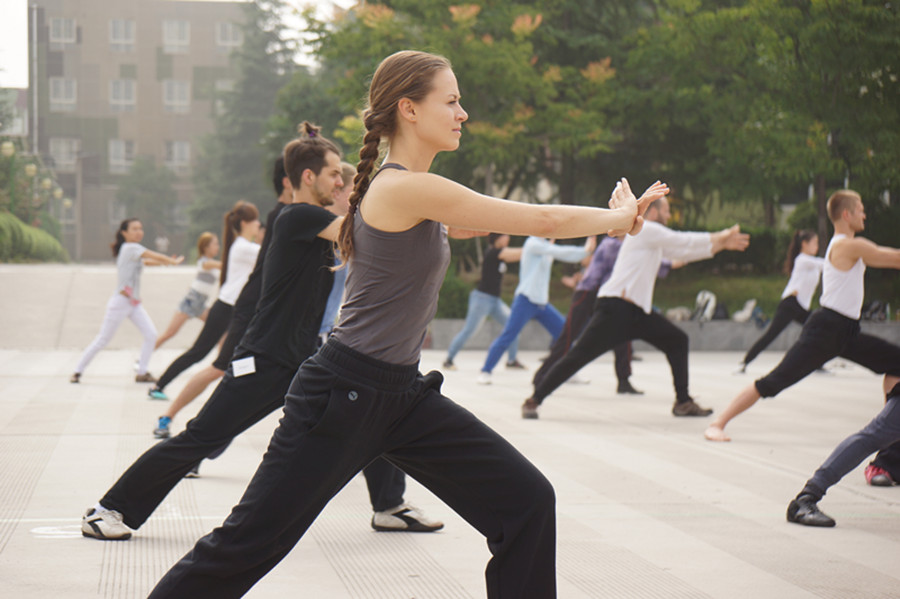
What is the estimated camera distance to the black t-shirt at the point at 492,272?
Answer: 14008 mm

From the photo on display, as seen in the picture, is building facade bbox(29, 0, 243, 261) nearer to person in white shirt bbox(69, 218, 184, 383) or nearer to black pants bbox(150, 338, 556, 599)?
person in white shirt bbox(69, 218, 184, 383)

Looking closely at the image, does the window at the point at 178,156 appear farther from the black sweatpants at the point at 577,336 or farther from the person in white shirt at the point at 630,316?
the person in white shirt at the point at 630,316

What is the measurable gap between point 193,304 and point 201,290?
0.28 metres

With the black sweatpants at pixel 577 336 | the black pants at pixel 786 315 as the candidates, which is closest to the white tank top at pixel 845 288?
the black sweatpants at pixel 577 336

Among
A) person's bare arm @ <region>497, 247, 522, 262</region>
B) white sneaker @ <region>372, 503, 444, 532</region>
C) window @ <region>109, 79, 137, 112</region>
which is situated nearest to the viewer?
white sneaker @ <region>372, 503, 444, 532</region>

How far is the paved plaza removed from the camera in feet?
15.0

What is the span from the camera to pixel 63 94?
68562mm

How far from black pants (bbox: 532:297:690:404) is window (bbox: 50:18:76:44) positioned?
2572 inches

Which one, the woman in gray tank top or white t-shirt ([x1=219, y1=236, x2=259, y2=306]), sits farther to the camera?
white t-shirt ([x1=219, y1=236, x2=259, y2=306])

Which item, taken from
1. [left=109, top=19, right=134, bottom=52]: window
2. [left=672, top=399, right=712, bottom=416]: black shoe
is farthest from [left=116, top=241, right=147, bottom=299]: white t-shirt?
[left=109, top=19, right=134, bottom=52]: window

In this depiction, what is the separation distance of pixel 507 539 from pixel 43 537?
2.89 metres

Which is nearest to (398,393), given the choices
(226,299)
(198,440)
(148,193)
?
(198,440)

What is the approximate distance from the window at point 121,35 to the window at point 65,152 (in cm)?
656

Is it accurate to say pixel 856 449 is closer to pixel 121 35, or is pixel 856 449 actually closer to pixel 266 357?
pixel 266 357
